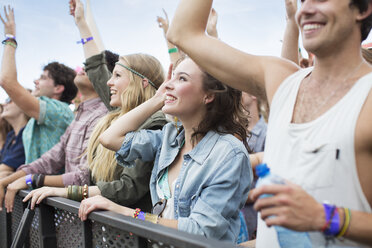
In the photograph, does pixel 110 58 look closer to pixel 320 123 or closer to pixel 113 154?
pixel 113 154

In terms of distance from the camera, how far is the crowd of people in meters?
0.96

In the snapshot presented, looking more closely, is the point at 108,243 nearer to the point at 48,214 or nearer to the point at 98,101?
the point at 48,214

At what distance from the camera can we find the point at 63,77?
4145 millimetres

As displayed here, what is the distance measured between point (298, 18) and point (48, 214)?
1637mm

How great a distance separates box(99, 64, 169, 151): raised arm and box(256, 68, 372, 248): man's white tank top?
1251 millimetres

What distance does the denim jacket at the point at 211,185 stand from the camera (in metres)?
1.54

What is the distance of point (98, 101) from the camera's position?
3297 mm

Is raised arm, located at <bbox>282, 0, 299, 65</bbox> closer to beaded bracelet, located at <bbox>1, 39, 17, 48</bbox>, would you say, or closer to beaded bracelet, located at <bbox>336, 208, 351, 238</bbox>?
beaded bracelet, located at <bbox>336, 208, 351, 238</bbox>

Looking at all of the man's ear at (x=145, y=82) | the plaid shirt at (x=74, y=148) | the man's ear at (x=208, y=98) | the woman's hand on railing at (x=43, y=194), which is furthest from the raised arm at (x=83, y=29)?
the man's ear at (x=208, y=98)

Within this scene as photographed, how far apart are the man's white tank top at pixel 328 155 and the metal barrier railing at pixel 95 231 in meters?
0.29

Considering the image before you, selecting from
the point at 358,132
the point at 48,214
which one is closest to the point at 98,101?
the point at 48,214

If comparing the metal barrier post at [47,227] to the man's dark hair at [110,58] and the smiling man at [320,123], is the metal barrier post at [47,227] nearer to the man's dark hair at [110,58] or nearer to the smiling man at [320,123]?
the smiling man at [320,123]

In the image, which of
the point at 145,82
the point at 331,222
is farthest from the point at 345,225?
the point at 145,82

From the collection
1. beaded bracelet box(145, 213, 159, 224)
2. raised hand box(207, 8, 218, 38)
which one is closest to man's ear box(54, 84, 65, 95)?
raised hand box(207, 8, 218, 38)
